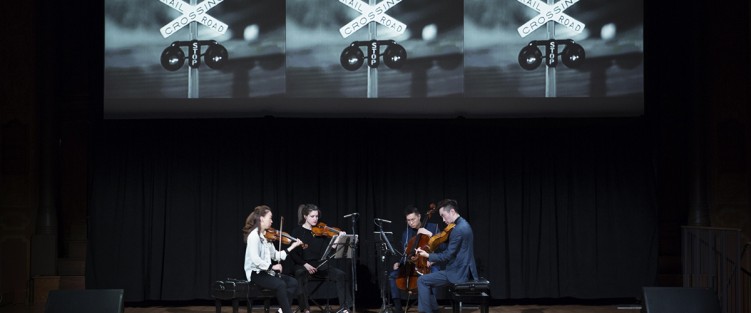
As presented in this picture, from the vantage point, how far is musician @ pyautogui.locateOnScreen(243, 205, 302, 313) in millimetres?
8102

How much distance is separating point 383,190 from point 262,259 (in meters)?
2.93

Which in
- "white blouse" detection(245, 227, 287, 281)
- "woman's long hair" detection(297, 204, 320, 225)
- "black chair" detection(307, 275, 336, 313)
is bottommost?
"black chair" detection(307, 275, 336, 313)

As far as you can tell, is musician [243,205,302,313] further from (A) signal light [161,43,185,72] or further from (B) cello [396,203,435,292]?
(A) signal light [161,43,185,72]

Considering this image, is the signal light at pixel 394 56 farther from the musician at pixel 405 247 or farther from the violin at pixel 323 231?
the violin at pixel 323 231

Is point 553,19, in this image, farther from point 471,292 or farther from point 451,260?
point 471,292

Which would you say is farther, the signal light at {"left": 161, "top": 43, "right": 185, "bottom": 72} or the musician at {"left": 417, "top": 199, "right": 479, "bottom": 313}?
the signal light at {"left": 161, "top": 43, "right": 185, "bottom": 72}

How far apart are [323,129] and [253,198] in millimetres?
1163

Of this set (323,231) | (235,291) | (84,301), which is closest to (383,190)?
(323,231)

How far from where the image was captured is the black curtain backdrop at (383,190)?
424 inches

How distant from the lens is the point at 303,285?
9250 millimetres

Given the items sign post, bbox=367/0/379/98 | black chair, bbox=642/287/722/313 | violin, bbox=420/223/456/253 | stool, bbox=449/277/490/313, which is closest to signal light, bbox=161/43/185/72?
sign post, bbox=367/0/379/98

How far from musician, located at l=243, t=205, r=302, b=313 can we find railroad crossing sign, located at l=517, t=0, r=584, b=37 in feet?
11.4

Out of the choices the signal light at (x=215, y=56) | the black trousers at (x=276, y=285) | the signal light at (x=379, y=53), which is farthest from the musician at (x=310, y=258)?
Answer: the signal light at (x=215, y=56)

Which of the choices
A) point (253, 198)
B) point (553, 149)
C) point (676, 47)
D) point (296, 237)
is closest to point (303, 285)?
point (296, 237)
